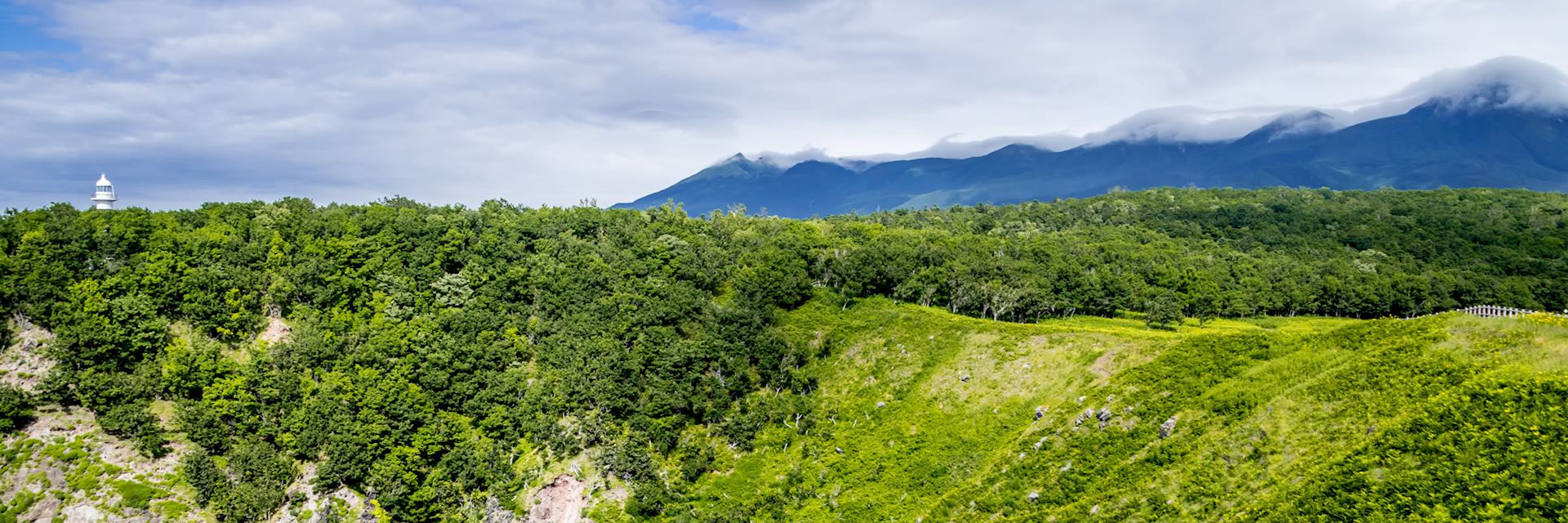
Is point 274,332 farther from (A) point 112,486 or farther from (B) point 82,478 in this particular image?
(B) point 82,478

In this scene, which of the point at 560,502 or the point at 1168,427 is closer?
the point at 1168,427

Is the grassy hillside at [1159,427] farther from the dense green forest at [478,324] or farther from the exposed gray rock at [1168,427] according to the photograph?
the dense green forest at [478,324]

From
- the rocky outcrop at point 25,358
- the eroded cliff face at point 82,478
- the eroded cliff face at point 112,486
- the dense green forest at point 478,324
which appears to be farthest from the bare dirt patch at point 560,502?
the rocky outcrop at point 25,358

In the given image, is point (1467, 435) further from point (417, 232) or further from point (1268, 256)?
point (1268, 256)

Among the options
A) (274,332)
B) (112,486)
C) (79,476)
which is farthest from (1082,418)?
(79,476)

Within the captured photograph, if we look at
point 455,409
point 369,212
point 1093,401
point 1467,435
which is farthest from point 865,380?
point 369,212

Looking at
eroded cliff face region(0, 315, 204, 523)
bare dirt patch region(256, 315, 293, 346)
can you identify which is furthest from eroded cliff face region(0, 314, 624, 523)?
bare dirt patch region(256, 315, 293, 346)
